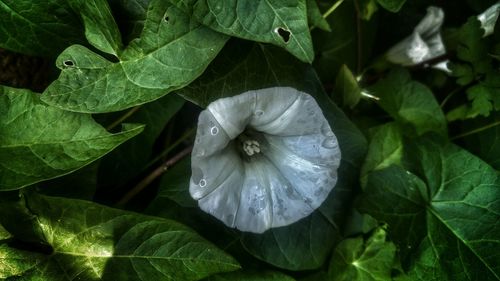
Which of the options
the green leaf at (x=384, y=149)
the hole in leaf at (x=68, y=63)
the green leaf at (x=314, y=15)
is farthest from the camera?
the green leaf at (x=384, y=149)

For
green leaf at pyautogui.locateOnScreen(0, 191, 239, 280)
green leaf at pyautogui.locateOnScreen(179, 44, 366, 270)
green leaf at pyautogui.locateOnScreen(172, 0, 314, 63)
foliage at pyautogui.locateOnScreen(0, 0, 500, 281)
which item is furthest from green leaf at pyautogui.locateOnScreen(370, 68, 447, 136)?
green leaf at pyautogui.locateOnScreen(0, 191, 239, 280)

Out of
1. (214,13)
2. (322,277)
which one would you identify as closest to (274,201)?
(322,277)

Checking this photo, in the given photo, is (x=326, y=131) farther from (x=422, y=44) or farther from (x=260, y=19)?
(x=422, y=44)

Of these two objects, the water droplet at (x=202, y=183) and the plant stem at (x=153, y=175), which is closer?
the water droplet at (x=202, y=183)

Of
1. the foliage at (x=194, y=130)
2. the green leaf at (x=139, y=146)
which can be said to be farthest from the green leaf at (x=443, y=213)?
the green leaf at (x=139, y=146)

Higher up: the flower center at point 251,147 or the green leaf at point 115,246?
the flower center at point 251,147

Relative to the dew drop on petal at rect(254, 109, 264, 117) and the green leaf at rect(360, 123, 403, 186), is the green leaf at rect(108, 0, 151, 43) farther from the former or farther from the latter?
the green leaf at rect(360, 123, 403, 186)

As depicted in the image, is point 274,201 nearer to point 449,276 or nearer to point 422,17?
point 449,276

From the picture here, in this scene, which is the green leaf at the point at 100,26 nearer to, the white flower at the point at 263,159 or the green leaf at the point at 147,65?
the green leaf at the point at 147,65
